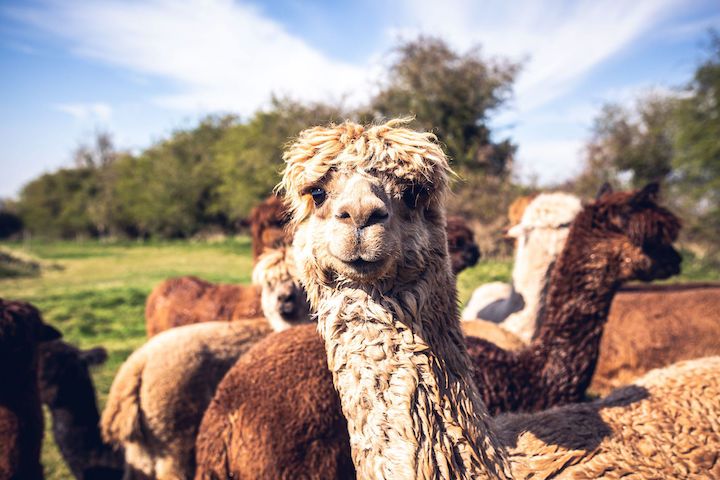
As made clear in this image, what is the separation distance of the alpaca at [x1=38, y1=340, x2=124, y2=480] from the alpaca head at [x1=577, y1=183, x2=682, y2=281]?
14.6ft

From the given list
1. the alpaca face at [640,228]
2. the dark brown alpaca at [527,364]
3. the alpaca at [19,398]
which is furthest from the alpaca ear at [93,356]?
the alpaca face at [640,228]

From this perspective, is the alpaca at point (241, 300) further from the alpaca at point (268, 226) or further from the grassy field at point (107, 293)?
the grassy field at point (107, 293)

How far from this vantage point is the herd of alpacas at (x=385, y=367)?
1.71 meters

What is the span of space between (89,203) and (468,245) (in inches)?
2087

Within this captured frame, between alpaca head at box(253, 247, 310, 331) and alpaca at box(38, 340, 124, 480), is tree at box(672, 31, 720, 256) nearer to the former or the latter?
alpaca head at box(253, 247, 310, 331)

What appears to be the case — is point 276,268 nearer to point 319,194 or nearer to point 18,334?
point 18,334

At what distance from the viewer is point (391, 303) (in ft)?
5.77

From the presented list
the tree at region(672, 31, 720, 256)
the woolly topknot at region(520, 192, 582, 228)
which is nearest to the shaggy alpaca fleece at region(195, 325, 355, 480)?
the woolly topknot at region(520, 192, 582, 228)

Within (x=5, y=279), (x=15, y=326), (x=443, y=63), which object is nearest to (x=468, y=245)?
(x=15, y=326)

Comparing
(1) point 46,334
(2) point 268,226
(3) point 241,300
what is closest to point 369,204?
(1) point 46,334

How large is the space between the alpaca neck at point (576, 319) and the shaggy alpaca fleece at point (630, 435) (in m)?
0.77

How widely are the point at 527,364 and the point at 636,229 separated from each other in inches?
52.3

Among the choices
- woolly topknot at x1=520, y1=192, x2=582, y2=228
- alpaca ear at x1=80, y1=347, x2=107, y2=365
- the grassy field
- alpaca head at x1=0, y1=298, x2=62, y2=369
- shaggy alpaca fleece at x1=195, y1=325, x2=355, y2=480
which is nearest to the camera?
shaggy alpaca fleece at x1=195, y1=325, x2=355, y2=480

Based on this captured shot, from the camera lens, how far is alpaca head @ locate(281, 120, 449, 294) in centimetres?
169
